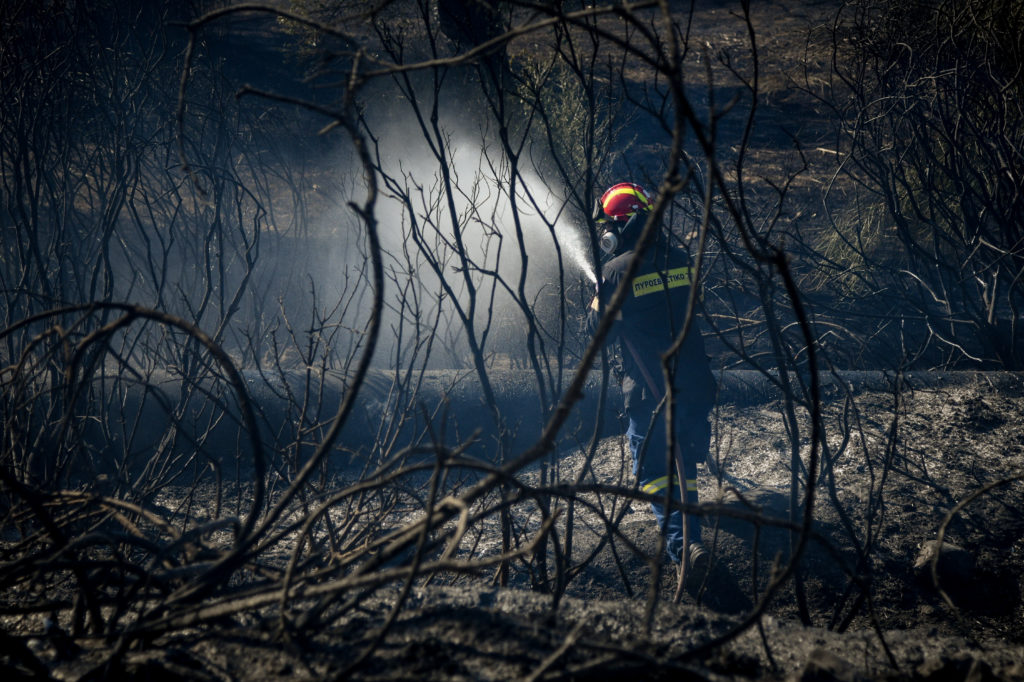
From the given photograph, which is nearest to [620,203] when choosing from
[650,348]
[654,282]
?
[654,282]

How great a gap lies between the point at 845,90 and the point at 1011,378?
7.08 metres

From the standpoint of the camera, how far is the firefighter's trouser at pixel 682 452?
149 inches

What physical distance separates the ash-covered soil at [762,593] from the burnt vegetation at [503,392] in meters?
0.02

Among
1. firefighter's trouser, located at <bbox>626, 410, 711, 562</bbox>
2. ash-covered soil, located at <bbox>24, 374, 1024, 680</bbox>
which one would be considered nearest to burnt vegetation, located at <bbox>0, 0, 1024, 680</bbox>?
ash-covered soil, located at <bbox>24, 374, 1024, 680</bbox>

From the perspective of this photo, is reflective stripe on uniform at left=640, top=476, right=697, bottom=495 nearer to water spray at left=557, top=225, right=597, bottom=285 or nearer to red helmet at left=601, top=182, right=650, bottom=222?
red helmet at left=601, top=182, right=650, bottom=222

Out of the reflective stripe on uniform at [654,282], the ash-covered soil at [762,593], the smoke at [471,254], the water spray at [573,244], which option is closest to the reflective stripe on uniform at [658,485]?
the ash-covered soil at [762,593]

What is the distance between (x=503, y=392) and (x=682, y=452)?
5.59 ft

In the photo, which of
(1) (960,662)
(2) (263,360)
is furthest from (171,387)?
(1) (960,662)

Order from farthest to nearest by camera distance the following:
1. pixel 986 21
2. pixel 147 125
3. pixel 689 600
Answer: pixel 147 125
pixel 986 21
pixel 689 600

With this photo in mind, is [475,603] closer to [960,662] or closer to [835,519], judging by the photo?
[960,662]

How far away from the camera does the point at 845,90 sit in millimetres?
9633

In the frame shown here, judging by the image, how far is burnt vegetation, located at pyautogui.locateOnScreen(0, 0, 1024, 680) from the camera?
1411 millimetres

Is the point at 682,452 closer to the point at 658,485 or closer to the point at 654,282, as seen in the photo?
the point at 658,485

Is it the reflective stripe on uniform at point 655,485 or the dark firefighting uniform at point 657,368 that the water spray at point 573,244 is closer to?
the dark firefighting uniform at point 657,368
